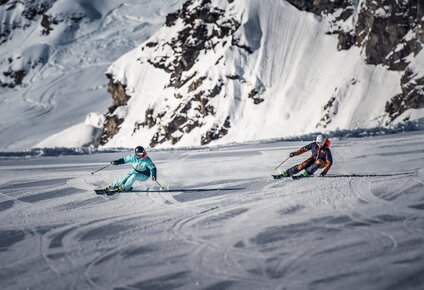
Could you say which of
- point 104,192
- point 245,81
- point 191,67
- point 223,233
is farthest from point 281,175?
point 191,67

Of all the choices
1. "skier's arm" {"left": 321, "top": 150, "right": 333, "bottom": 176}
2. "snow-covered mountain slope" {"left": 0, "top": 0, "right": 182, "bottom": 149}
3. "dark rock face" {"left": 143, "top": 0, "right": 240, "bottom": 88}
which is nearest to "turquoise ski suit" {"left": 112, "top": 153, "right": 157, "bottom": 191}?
"skier's arm" {"left": 321, "top": 150, "right": 333, "bottom": 176}

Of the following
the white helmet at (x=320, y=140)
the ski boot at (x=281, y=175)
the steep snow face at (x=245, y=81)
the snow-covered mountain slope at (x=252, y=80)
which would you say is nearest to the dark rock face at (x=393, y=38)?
the snow-covered mountain slope at (x=252, y=80)

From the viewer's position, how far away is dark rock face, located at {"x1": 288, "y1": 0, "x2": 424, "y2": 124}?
34.1m

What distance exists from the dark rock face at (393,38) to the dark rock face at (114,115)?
82.9 feet

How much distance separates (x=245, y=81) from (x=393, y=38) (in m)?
13.0

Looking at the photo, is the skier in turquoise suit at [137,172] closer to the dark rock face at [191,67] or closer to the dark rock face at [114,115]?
the dark rock face at [191,67]

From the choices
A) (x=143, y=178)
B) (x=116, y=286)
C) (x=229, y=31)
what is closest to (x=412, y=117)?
(x=229, y=31)

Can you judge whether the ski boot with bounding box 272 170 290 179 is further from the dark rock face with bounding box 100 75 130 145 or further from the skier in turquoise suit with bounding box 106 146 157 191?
the dark rock face with bounding box 100 75 130 145

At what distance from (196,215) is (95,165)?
9029 mm

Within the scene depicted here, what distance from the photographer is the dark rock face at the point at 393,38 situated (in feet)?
112

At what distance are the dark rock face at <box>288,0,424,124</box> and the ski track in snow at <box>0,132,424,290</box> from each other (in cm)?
2324

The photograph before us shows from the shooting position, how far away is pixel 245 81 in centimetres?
4547

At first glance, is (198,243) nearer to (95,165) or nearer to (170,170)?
(170,170)

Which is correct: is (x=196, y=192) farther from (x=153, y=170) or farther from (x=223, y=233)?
(x=223, y=233)
